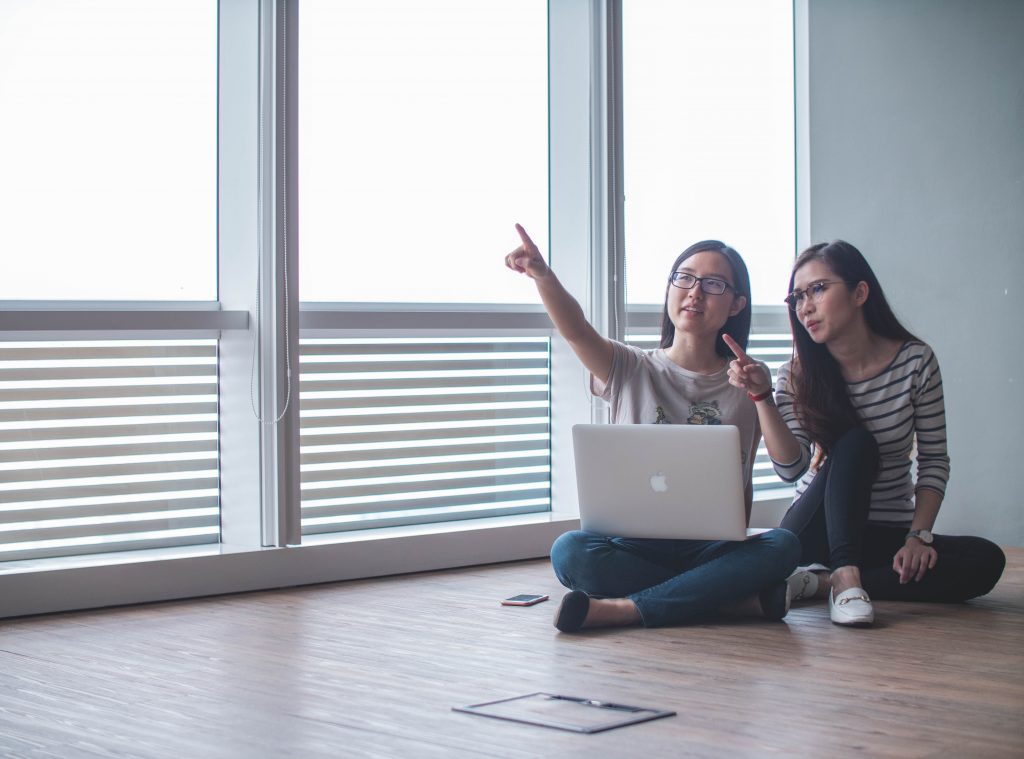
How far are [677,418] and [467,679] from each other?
953mm

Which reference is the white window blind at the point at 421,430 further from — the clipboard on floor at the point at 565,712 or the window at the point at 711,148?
the clipboard on floor at the point at 565,712

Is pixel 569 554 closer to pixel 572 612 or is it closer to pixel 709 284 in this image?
pixel 572 612

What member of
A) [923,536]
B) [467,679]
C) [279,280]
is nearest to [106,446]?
[279,280]

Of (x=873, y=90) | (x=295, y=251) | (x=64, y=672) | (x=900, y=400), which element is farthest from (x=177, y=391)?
(x=873, y=90)

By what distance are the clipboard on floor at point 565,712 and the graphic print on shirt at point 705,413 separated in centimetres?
99

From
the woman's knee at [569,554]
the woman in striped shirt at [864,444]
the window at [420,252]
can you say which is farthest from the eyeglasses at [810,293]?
the window at [420,252]

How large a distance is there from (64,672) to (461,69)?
233cm

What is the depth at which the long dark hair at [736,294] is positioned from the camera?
305 centimetres

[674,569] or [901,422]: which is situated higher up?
[901,422]

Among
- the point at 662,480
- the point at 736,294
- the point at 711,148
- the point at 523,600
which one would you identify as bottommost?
the point at 523,600

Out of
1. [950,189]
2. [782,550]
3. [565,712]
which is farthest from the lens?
[950,189]

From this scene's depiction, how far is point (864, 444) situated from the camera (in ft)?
9.94

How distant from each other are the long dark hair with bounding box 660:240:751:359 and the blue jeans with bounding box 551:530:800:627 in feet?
1.65

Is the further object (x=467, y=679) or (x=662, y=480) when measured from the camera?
(x=662, y=480)
